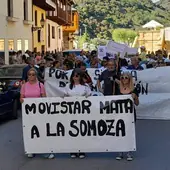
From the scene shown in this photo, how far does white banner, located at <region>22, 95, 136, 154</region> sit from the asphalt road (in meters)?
0.22

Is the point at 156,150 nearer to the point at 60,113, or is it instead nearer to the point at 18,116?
the point at 60,113

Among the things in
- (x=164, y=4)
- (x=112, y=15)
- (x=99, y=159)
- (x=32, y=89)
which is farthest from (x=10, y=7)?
(x=164, y=4)

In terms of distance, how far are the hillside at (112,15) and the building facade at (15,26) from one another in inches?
3254

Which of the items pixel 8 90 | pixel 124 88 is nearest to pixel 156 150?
pixel 124 88

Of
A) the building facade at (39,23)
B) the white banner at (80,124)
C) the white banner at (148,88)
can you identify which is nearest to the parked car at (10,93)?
the white banner at (148,88)

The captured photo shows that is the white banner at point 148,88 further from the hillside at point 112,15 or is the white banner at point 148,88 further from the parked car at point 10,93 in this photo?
the hillside at point 112,15

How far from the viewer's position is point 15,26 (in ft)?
83.0

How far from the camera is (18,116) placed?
1278 cm

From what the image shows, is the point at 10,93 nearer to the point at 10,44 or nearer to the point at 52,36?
the point at 10,44

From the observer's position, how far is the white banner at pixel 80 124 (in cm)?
750

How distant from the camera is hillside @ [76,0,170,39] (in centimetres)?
11362

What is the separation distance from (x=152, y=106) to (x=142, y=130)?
2.15 meters

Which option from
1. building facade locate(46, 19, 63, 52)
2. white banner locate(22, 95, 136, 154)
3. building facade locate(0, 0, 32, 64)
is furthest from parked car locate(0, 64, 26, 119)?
building facade locate(46, 19, 63, 52)

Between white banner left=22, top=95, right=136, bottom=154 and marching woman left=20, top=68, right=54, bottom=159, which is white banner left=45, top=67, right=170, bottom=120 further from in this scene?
white banner left=22, top=95, right=136, bottom=154
